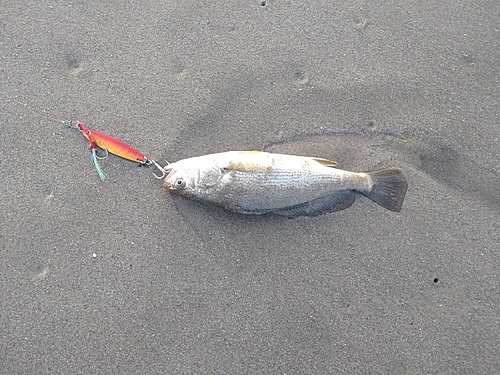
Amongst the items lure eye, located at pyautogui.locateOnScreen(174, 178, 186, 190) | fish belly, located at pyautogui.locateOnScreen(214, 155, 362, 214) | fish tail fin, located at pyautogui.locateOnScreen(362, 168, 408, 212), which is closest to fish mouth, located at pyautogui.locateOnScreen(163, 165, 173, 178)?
lure eye, located at pyautogui.locateOnScreen(174, 178, 186, 190)

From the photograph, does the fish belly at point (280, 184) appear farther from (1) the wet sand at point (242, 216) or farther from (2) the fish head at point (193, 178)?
(1) the wet sand at point (242, 216)

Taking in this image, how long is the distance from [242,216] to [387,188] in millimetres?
1445

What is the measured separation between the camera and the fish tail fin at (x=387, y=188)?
12.6 feet

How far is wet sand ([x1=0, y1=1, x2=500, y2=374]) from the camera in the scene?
12.2ft

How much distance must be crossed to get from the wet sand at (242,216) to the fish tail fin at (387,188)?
0.60 ft

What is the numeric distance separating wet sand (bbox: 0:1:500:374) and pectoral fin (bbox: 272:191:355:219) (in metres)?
0.14

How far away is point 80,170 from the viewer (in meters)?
3.87

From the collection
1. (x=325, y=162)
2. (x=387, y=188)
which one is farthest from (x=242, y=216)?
(x=387, y=188)

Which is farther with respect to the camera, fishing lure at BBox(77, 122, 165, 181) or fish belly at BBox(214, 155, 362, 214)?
fishing lure at BBox(77, 122, 165, 181)

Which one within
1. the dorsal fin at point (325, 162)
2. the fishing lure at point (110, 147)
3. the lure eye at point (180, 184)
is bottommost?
the dorsal fin at point (325, 162)

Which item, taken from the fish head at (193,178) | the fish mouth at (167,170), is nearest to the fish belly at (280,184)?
the fish head at (193,178)

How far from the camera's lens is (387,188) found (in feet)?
12.6

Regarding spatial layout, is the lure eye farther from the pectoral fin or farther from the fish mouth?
the pectoral fin

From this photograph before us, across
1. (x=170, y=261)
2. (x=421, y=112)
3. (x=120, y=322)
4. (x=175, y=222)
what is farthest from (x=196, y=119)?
(x=421, y=112)
